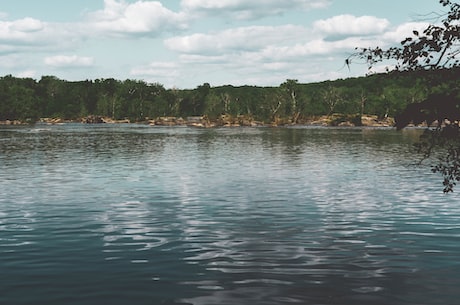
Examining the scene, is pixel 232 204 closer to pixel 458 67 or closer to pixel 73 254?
pixel 73 254

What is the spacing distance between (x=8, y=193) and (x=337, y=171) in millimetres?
26473

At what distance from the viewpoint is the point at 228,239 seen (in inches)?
808

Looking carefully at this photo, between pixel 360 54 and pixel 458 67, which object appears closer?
pixel 458 67

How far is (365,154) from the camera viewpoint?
64438 mm

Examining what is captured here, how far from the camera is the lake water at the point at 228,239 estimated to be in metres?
14.3

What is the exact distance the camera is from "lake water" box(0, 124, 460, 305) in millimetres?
14281

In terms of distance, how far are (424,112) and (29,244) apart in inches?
568

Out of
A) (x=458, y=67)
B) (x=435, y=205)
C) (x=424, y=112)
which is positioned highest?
(x=458, y=67)

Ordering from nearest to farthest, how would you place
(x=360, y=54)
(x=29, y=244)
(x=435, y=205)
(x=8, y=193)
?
(x=360, y=54), (x=29, y=244), (x=435, y=205), (x=8, y=193)

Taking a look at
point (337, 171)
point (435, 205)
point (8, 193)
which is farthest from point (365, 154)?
point (8, 193)

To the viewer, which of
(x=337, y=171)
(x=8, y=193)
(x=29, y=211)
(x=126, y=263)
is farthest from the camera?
(x=337, y=171)

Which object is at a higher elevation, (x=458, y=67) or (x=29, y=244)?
(x=458, y=67)

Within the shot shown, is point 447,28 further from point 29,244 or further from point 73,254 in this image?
point 29,244

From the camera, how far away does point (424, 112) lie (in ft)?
45.4
